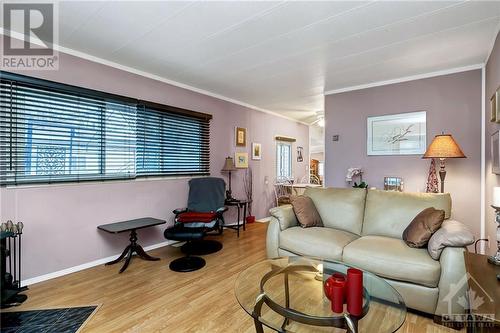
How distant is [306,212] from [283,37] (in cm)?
186

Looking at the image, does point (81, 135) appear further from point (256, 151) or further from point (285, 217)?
point (256, 151)

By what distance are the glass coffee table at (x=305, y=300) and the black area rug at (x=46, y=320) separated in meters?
1.28

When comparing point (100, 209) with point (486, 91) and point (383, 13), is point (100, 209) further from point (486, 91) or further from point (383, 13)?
point (486, 91)

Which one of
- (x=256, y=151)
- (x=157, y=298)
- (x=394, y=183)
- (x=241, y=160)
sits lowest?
(x=157, y=298)

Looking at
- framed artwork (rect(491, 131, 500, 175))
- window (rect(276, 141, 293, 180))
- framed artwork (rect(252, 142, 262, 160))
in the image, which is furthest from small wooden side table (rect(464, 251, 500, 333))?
window (rect(276, 141, 293, 180))

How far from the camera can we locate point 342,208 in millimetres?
2914

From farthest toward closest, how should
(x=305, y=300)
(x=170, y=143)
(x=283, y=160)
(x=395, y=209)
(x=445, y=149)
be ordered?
(x=283, y=160) → (x=170, y=143) → (x=445, y=149) → (x=395, y=209) → (x=305, y=300)

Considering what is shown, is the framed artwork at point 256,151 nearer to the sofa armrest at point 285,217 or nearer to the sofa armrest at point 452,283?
the sofa armrest at point 285,217

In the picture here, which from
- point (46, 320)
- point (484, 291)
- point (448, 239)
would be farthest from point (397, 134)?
point (46, 320)

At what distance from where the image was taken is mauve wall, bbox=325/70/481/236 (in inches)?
122

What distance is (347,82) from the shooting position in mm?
3758

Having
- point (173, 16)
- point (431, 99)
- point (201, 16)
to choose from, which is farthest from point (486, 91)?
point (173, 16)

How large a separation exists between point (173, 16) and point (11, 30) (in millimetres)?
1593

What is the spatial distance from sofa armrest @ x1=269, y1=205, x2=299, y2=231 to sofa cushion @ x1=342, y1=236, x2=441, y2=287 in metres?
0.72
